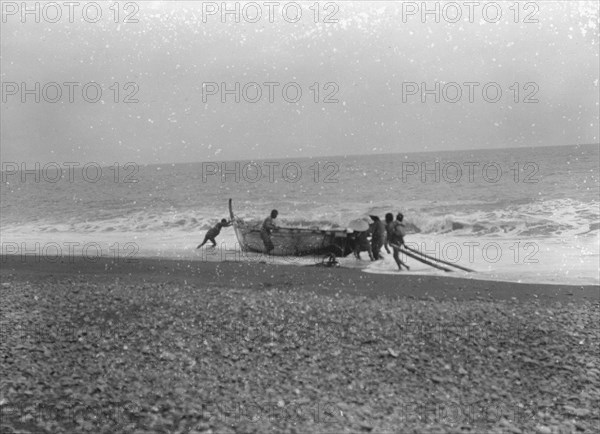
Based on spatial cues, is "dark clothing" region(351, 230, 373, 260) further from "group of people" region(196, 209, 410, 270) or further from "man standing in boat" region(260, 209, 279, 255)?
"man standing in boat" region(260, 209, 279, 255)

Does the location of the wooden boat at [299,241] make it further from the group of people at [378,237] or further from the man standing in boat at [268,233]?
the group of people at [378,237]

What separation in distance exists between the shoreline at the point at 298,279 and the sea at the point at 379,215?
56.6 inches

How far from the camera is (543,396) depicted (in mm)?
7824

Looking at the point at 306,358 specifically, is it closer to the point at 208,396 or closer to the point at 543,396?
the point at 208,396

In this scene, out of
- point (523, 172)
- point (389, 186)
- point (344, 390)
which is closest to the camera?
point (344, 390)

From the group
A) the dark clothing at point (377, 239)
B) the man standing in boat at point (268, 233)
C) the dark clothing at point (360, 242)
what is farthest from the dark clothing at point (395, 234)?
the man standing in boat at point (268, 233)

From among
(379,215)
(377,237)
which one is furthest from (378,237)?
(379,215)

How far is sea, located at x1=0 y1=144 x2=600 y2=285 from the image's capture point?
20688 mm

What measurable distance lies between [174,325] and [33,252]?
16.4 metres

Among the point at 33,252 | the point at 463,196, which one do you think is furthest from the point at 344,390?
the point at 463,196

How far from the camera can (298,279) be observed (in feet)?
51.7

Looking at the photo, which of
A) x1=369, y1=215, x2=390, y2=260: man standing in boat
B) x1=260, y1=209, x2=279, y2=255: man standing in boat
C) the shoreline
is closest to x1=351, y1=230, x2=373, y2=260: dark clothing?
x1=369, y1=215, x2=390, y2=260: man standing in boat

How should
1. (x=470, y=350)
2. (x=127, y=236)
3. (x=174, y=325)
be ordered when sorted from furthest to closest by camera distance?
1. (x=127, y=236)
2. (x=174, y=325)
3. (x=470, y=350)

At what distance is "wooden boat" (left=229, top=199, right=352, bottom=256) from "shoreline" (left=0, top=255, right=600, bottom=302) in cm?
281
